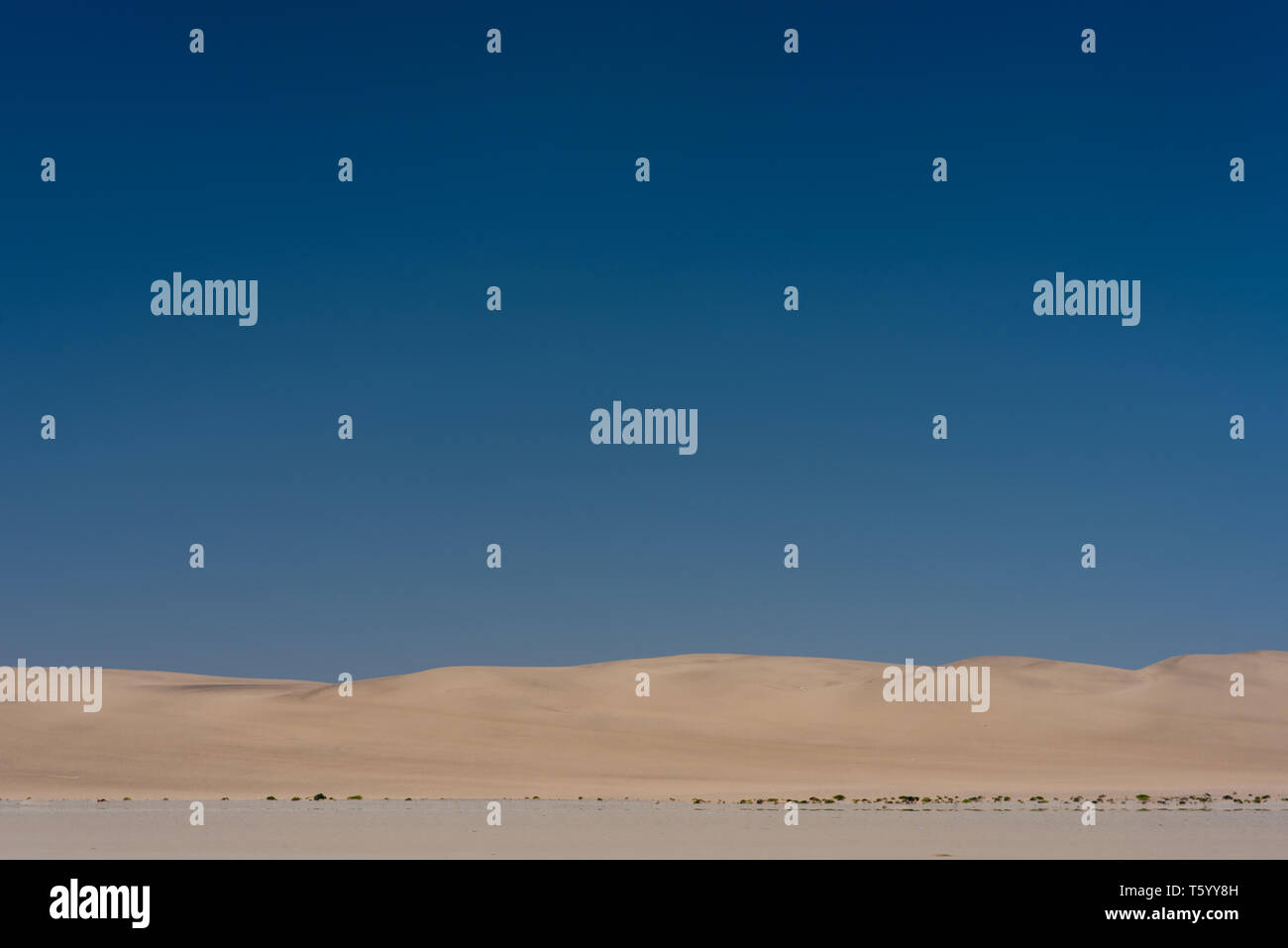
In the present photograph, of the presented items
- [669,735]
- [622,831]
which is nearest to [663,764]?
[669,735]

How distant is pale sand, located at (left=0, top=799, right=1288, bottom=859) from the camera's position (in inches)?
671

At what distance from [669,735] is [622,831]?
31.8 m

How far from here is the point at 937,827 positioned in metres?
20.8

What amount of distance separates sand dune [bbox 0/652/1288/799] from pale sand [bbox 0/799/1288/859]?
5228 millimetres

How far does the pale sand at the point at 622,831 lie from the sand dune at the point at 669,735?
206 inches
